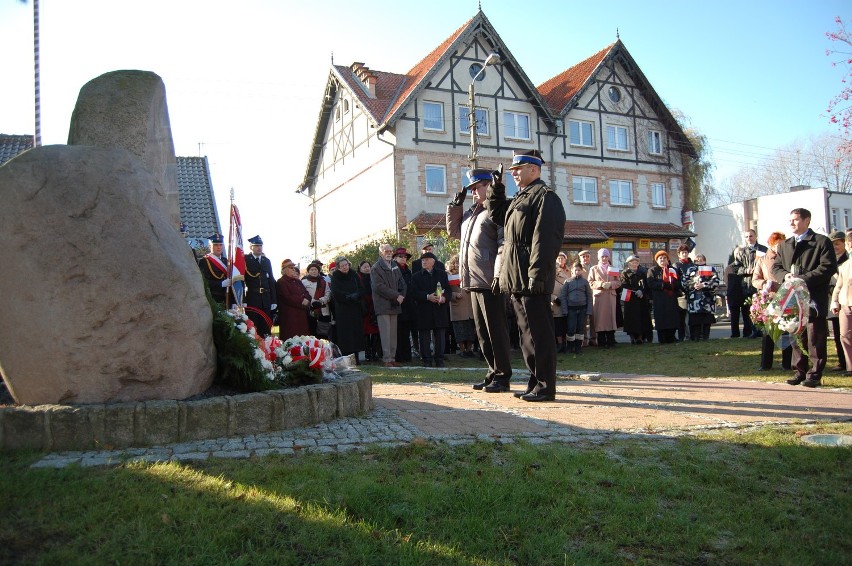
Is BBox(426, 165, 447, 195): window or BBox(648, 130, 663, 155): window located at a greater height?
BBox(648, 130, 663, 155): window

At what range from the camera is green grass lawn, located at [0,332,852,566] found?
9.07ft

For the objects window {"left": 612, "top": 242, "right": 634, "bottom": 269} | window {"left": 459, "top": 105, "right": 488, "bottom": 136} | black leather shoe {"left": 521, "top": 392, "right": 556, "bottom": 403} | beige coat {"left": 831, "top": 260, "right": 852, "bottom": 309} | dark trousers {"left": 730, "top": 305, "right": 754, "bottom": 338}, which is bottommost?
black leather shoe {"left": 521, "top": 392, "right": 556, "bottom": 403}

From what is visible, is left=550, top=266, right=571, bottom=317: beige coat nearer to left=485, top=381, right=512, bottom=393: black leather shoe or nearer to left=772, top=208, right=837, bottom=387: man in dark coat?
left=772, top=208, right=837, bottom=387: man in dark coat

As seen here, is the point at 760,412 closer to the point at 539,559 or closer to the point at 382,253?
the point at 539,559

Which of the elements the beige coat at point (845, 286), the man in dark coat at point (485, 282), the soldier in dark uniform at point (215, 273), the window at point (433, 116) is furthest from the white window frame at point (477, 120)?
the man in dark coat at point (485, 282)

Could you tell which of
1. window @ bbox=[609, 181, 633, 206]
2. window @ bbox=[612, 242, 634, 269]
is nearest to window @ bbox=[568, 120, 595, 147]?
window @ bbox=[609, 181, 633, 206]

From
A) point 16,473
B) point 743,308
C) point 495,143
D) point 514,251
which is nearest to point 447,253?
point 743,308

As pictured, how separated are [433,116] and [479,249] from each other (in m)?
24.6

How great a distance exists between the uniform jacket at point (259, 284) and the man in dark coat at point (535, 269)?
19.8ft

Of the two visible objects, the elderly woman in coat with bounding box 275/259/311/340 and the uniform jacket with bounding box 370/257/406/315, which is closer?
the uniform jacket with bounding box 370/257/406/315

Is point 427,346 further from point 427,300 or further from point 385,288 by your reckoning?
point 385,288

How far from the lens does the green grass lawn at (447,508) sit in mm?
2764

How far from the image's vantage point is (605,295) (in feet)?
44.6

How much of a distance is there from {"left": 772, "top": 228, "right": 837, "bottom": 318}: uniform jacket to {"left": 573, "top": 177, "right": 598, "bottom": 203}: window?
1040 inches
